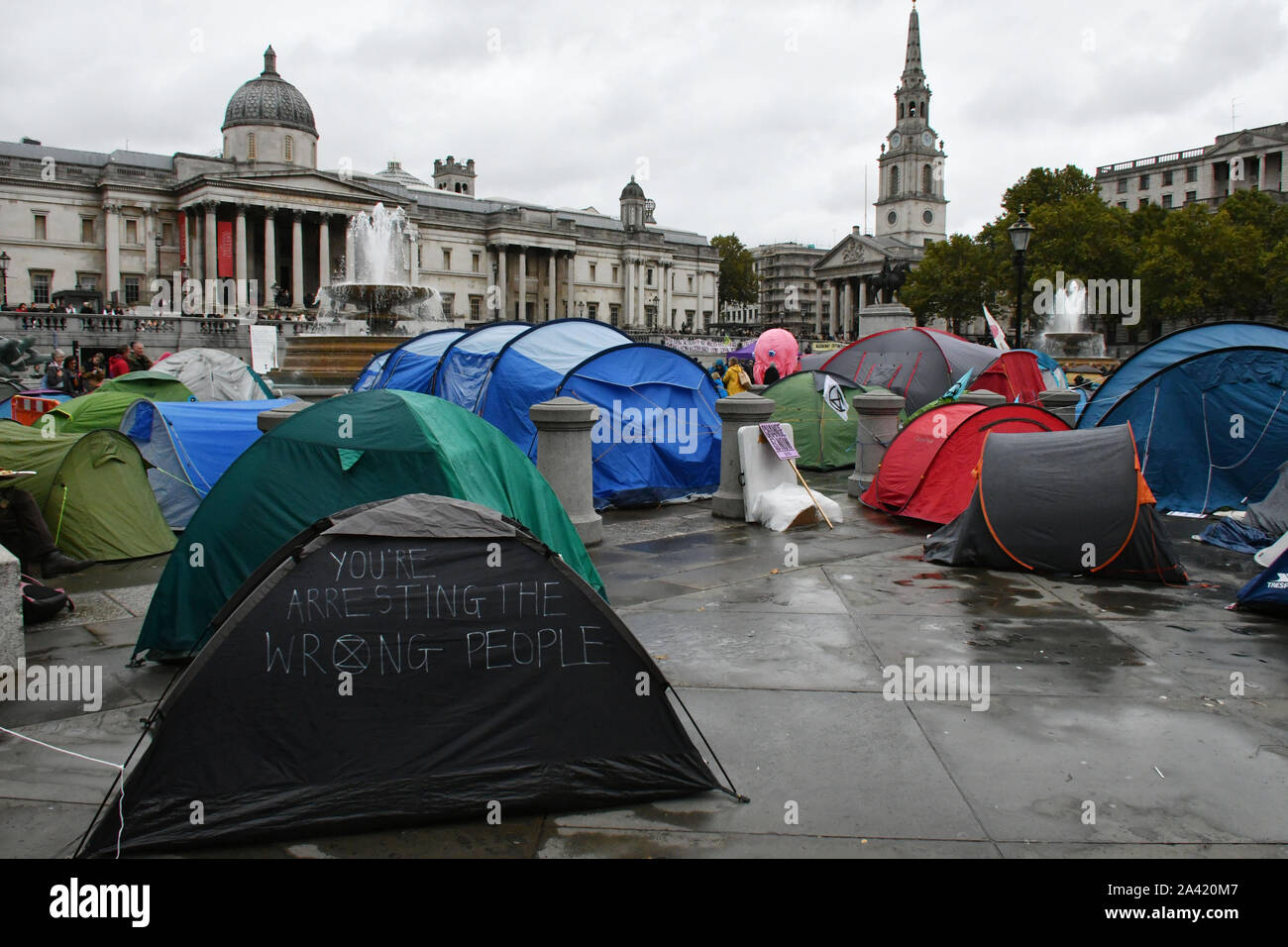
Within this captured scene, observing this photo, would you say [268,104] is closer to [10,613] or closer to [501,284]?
[501,284]

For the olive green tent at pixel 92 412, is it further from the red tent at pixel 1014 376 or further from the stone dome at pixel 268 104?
the stone dome at pixel 268 104

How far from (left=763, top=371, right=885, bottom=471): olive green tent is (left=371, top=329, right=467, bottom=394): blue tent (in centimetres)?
661

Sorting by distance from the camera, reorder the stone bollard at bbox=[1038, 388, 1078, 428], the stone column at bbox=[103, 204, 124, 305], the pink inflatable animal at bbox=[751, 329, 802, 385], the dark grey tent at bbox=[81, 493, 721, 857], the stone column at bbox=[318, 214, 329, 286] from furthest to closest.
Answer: the stone column at bbox=[318, 214, 329, 286]
the stone column at bbox=[103, 204, 124, 305]
the pink inflatable animal at bbox=[751, 329, 802, 385]
the stone bollard at bbox=[1038, 388, 1078, 428]
the dark grey tent at bbox=[81, 493, 721, 857]

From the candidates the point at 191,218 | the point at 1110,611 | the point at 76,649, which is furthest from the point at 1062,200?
the point at 76,649

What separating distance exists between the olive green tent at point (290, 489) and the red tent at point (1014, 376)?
47.9 feet

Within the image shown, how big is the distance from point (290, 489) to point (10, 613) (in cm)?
189

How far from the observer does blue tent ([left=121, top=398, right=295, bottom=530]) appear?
37.8ft

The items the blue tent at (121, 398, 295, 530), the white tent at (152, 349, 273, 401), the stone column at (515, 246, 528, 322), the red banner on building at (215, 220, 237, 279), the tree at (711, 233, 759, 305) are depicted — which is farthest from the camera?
the tree at (711, 233, 759, 305)

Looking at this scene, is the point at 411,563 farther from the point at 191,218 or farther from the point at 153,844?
the point at 191,218

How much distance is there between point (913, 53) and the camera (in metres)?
130

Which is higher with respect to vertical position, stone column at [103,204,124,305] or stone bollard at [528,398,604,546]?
stone column at [103,204,124,305]

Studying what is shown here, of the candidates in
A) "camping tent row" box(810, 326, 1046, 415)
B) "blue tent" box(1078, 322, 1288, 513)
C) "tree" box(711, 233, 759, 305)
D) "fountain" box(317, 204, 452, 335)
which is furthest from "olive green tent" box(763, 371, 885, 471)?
"tree" box(711, 233, 759, 305)

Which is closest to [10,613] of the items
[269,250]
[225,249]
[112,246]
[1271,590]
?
[1271,590]

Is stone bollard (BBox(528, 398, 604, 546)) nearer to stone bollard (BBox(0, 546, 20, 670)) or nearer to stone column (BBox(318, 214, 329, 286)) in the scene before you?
stone bollard (BBox(0, 546, 20, 670))
